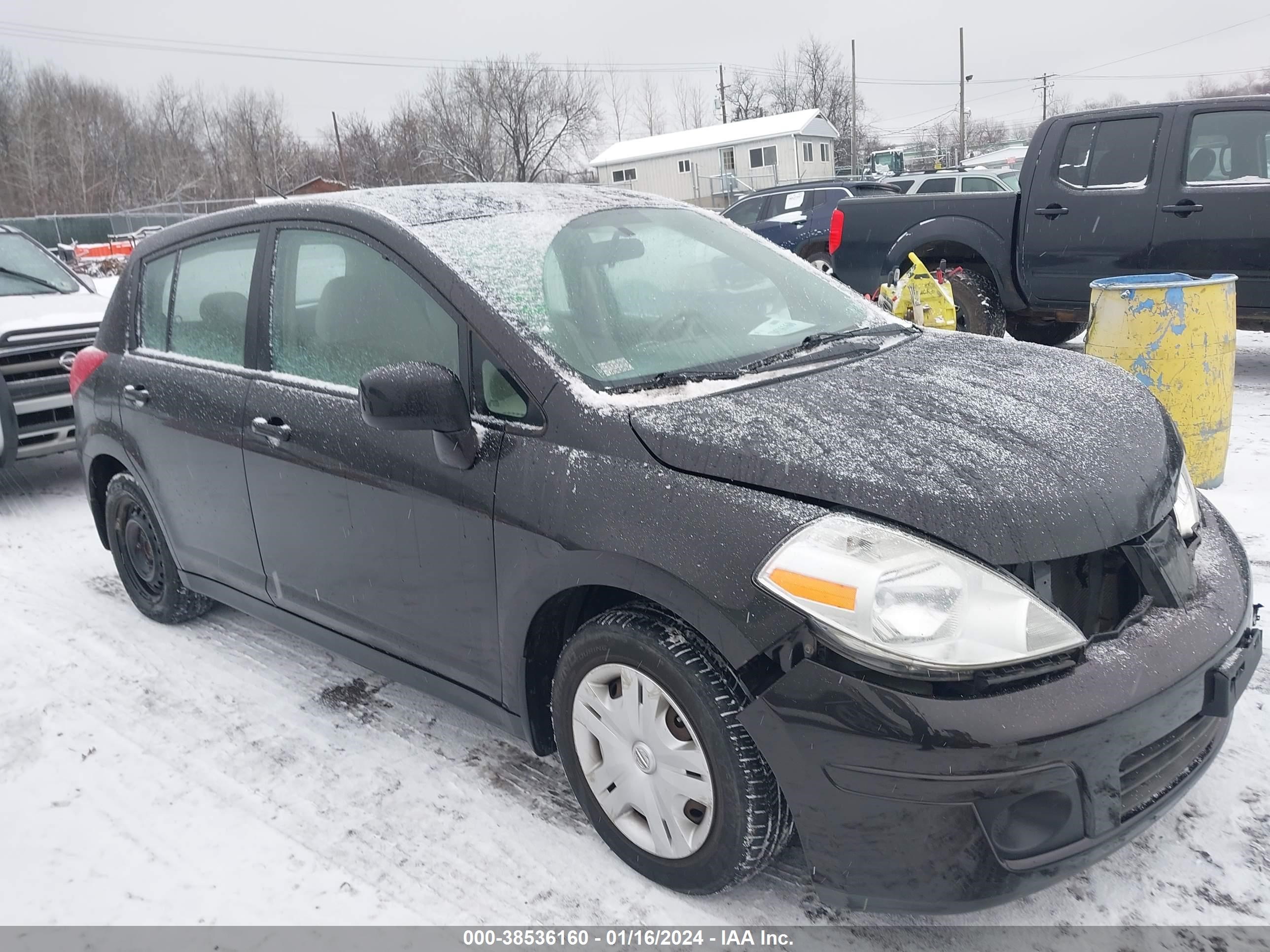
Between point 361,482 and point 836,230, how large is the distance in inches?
280

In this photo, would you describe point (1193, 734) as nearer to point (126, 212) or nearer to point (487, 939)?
point (487, 939)

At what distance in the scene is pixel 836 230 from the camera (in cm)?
893

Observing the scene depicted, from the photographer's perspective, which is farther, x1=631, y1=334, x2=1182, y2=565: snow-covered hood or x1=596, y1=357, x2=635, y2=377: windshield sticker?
x1=596, y1=357, x2=635, y2=377: windshield sticker

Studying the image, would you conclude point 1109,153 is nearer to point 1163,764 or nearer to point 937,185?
point 1163,764

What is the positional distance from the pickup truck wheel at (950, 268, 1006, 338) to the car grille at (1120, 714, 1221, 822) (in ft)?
19.8

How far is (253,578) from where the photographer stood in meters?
3.43

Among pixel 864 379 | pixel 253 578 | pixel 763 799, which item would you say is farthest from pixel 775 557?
pixel 253 578

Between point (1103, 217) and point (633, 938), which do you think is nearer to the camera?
point (633, 938)

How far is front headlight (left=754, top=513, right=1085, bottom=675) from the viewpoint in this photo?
6.02ft

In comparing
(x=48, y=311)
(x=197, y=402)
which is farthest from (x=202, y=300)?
(x=48, y=311)

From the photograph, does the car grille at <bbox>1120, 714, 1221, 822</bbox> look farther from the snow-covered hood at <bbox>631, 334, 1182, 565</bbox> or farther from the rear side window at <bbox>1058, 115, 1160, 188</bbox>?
the rear side window at <bbox>1058, 115, 1160, 188</bbox>

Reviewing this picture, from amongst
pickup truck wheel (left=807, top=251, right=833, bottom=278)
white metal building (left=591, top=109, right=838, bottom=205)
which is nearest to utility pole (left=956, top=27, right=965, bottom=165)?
white metal building (left=591, top=109, right=838, bottom=205)

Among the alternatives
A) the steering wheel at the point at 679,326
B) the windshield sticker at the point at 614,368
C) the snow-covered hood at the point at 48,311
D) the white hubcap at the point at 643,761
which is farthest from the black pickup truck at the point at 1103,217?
the snow-covered hood at the point at 48,311

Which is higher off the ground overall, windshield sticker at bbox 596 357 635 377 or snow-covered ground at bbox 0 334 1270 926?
windshield sticker at bbox 596 357 635 377
